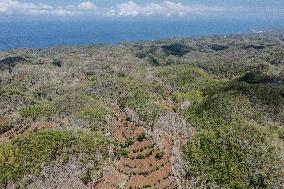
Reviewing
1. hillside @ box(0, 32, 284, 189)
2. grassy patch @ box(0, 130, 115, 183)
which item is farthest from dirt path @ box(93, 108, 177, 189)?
grassy patch @ box(0, 130, 115, 183)

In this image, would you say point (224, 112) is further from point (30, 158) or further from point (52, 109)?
point (30, 158)

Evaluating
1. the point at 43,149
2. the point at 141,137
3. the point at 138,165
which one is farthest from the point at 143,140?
the point at 43,149

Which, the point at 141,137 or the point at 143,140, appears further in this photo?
the point at 141,137

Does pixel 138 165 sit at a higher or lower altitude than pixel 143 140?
lower

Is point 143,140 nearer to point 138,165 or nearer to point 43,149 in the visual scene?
point 138,165

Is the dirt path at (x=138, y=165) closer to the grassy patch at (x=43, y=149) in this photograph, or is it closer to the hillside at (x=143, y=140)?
the hillside at (x=143, y=140)

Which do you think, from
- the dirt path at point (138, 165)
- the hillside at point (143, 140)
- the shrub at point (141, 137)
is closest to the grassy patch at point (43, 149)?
the hillside at point (143, 140)

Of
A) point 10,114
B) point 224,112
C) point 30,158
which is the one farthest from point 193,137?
point 10,114

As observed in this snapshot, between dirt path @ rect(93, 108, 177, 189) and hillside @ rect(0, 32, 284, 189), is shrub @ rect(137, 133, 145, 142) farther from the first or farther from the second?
hillside @ rect(0, 32, 284, 189)
